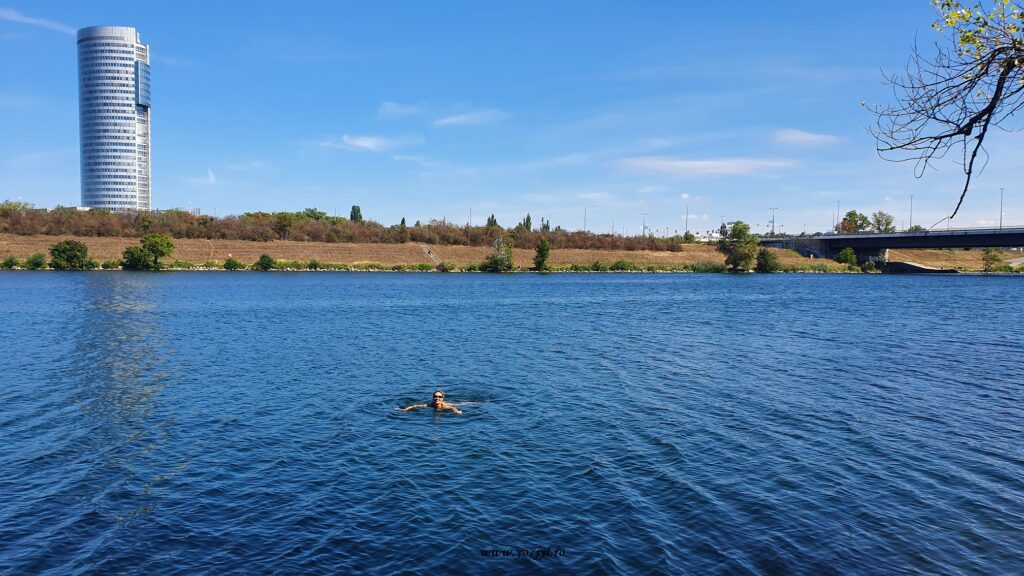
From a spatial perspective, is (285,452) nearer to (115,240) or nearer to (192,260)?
(192,260)

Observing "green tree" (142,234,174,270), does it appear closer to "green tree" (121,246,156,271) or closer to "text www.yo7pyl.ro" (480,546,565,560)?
"green tree" (121,246,156,271)

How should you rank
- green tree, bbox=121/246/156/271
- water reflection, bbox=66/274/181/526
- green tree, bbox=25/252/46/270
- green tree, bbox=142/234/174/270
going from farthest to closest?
green tree, bbox=142/234/174/270 → green tree, bbox=121/246/156/271 → green tree, bbox=25/252/46/270 → water reflection, bbox=66/274/181/526

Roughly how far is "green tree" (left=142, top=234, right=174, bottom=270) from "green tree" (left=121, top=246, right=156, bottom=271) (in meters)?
0.89

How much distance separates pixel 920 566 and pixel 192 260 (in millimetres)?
196554

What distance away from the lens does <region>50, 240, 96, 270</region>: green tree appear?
160m

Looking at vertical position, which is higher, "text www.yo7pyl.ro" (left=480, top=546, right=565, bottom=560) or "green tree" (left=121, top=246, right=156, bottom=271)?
"green tree" (left=121, top=246, right=156, bottom=271)

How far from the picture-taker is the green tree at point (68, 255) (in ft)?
527

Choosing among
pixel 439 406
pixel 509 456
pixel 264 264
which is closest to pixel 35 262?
pixel 264 264

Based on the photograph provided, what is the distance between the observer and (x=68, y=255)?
160m

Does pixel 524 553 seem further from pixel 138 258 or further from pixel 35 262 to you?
pixel 35 262

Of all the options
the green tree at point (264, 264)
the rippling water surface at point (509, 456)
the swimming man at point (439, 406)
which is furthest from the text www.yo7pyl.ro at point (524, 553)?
the green tree at point (264, 264)

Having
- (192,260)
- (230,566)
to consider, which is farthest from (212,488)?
(192,260)

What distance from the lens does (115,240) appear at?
18862 centimetres

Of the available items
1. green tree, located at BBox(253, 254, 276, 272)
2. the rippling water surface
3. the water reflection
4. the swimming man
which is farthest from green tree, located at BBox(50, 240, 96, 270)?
the swimming man
